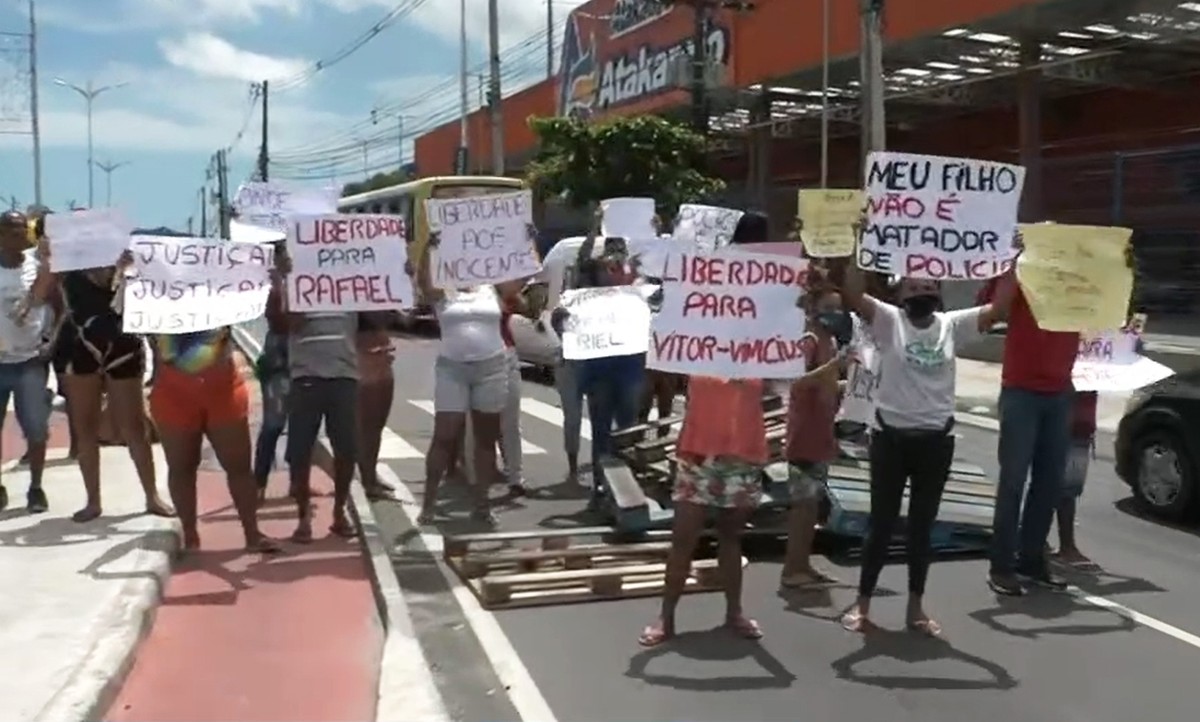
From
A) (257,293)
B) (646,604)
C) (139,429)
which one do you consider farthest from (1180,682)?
→ (139,429)

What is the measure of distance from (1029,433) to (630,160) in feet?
66.4

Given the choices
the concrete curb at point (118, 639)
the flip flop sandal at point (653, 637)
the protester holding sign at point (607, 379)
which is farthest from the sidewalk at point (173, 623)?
the protester holding sign at point (607, 379)

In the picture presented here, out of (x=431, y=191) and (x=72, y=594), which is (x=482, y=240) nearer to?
(x=72, y=594)

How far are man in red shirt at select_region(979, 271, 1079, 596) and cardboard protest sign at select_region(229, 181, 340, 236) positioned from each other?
4282 millimetres

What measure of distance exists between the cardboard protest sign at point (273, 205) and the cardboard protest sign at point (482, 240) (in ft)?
2.68

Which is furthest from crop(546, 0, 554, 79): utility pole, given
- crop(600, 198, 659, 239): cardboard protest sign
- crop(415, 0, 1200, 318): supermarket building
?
crop(600, 198, 659, 239): cardboard protest sign

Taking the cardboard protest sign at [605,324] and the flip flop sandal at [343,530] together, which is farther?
the cardboard protest sign at [605,324]

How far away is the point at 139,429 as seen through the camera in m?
8.20

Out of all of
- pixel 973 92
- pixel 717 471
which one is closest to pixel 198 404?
pixel 717 471

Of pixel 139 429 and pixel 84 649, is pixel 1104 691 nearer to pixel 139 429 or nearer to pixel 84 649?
pixel 84 649

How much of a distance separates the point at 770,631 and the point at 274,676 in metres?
2.28

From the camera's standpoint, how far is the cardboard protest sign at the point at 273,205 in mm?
8953

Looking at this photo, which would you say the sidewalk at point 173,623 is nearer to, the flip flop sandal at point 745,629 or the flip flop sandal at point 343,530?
the flip flop sandal at point 343,530

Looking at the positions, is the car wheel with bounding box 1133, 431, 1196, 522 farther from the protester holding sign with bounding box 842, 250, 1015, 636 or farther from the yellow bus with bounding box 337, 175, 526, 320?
the yellow bus with bounding box 337, 175, 526, 320
